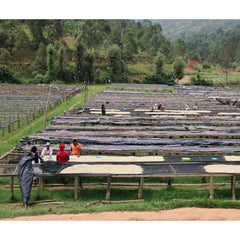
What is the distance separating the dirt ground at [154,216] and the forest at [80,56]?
34117mm

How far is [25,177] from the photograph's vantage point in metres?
8.10

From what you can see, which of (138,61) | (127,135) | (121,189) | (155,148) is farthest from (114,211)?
(138,61)

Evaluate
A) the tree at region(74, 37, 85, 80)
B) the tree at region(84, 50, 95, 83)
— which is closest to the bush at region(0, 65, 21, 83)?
the tree at region(74, 37, 85, 80)

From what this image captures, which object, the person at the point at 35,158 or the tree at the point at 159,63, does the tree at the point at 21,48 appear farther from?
the person at the point at 35,158

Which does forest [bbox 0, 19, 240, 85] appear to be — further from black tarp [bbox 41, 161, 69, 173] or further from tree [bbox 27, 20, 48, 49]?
black tarp [bbox 41, 161, 69, 173]

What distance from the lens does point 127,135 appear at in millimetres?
13086

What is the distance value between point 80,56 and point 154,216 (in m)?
43.7

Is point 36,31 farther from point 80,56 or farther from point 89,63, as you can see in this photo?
point 89,63

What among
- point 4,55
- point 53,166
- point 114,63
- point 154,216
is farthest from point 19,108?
point 4,55

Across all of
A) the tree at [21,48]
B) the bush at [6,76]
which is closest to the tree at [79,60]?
the bush at [6,76]

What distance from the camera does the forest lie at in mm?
46250

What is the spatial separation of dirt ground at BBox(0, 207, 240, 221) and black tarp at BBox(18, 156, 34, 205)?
1049 millimetres

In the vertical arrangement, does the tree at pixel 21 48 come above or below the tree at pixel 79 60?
above

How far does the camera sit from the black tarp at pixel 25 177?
7.83 meters
